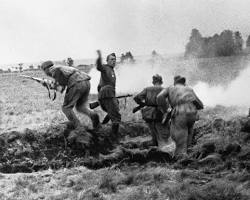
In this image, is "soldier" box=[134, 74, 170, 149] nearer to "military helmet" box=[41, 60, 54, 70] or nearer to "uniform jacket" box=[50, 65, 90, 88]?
"uniform jacket" box=[50, 65, 90, 88]

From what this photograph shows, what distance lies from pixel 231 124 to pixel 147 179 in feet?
12.9

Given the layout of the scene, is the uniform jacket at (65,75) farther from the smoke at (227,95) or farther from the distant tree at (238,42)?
the distant tree at (238,42)

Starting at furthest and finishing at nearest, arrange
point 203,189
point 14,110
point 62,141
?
point 14,110 → point 62,141 → point 203,189

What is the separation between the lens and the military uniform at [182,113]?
1010cm

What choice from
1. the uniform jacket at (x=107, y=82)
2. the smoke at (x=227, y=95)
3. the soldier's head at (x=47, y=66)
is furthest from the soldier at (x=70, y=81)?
the smoke at (x=227, y=95)

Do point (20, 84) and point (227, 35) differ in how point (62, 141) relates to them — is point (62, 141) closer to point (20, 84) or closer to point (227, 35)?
point (20, 84)

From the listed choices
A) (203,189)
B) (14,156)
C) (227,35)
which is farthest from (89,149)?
(227,35)

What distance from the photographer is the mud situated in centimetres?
933

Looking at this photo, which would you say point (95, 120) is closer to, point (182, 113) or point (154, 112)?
point (154, 112)

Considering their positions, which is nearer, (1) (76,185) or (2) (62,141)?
(1) (76,185)

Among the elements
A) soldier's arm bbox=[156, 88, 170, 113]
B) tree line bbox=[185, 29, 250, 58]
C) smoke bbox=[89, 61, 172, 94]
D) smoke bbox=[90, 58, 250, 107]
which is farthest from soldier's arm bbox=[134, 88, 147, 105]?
tree line bbox=[185, 29, 250, 58]

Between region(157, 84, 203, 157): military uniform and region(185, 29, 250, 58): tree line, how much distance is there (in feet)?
109

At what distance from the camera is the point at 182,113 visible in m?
10.1

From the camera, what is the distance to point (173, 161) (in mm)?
10062
